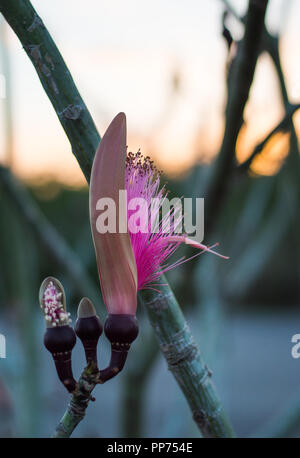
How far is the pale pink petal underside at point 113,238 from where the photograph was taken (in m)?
0.37

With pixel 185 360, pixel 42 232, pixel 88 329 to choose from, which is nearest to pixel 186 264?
pixel 42 232

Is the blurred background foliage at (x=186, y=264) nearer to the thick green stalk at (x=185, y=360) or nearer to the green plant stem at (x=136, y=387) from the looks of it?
the green plant stem at (x=136, y=387)

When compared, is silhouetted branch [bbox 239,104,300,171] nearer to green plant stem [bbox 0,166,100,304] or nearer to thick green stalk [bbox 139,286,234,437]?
thick green stalk [bbox 139,286,234,437]

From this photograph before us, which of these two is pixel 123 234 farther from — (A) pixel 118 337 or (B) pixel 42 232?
(B) pixel 42 232

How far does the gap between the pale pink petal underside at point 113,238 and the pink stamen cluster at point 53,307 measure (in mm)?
34

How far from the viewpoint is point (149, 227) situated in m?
0.46

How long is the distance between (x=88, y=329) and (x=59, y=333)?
2cm

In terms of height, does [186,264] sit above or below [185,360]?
above

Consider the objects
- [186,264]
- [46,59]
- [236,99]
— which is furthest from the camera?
[186,264]

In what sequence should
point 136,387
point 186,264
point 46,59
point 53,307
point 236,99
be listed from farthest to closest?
point 136,387 → point 186,264 → point 236,99 → point 46,59 → point 53,307

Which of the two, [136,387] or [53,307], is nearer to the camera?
[53,307]

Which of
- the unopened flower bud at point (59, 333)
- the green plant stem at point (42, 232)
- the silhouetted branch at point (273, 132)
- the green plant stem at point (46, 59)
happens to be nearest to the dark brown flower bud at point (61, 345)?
the unopened flower bud at point (59, 333)

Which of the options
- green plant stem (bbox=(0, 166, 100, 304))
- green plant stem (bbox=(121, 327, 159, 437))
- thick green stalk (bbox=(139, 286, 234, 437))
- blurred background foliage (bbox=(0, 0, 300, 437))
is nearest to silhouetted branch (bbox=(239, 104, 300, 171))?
blurred background foliage (bbox=(0, 0, 300, 437))

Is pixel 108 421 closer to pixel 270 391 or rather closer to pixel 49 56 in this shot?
pixel 270 391
